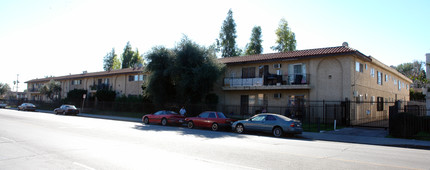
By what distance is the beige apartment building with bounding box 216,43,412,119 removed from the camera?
22.2 m

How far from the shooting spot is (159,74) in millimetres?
26203

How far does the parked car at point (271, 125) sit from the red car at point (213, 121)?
66 centimetres

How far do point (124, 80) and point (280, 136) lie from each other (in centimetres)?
2970

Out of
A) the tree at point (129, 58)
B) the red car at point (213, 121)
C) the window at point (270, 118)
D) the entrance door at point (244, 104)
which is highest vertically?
the tree at point (129, 58)

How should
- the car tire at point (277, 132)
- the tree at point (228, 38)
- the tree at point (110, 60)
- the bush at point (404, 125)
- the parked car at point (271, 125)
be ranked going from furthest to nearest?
1. the tree at point (110, 60)
2. the tree at point (228, 38)
3. the car tire at point (277, 132)
4. the parked car at point (271, 125)
5. the bush at point (404, 125)

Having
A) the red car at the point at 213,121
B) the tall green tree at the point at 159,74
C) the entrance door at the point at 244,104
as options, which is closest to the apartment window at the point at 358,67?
the entrance door at the point at 244,104

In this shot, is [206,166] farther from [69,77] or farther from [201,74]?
[69,77]

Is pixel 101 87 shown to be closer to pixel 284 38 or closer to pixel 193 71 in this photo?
pixel 193 71

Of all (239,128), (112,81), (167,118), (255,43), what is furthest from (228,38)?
(239,128)

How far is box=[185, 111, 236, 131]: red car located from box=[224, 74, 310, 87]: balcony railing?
8019 mm

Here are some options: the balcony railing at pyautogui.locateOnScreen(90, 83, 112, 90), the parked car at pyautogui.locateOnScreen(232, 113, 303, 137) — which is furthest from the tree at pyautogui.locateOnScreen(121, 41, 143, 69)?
the parked car at pyautogui.locateOnScreen(232, 113, 303, 137)

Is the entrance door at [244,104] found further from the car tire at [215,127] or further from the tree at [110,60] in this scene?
the tree at [110,60]

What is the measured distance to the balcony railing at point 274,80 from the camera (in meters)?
23.7

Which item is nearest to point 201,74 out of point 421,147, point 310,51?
point 310,51
